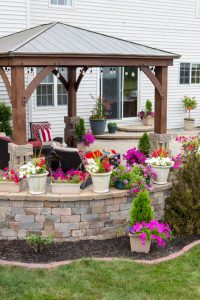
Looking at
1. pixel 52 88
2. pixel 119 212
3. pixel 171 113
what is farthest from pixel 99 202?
pixel 171 113

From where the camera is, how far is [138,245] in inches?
278

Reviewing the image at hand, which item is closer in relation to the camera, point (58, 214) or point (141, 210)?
point (141, 210)

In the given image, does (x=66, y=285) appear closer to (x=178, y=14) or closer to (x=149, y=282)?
(x=149, y=282)

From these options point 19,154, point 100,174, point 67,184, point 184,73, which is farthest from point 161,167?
point 184,73

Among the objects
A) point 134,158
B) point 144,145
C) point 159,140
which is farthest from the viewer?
point 144,145

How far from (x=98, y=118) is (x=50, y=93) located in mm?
1741

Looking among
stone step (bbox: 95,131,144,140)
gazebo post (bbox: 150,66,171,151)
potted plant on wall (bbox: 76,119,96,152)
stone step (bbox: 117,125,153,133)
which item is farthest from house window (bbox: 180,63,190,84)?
gazebo post (bbox: 150,66,171,151)

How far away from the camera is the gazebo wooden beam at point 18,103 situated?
302 inches

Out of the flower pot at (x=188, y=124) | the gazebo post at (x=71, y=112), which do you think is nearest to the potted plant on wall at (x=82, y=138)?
the gazebo post at (x=71, y=112)

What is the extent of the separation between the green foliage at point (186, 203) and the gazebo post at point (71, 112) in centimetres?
434

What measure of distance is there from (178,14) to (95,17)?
3882 millimetres

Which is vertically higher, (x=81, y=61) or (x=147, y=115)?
(x=81, y=61)

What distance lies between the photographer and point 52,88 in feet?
48.4

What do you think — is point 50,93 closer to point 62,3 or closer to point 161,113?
point 62,3
